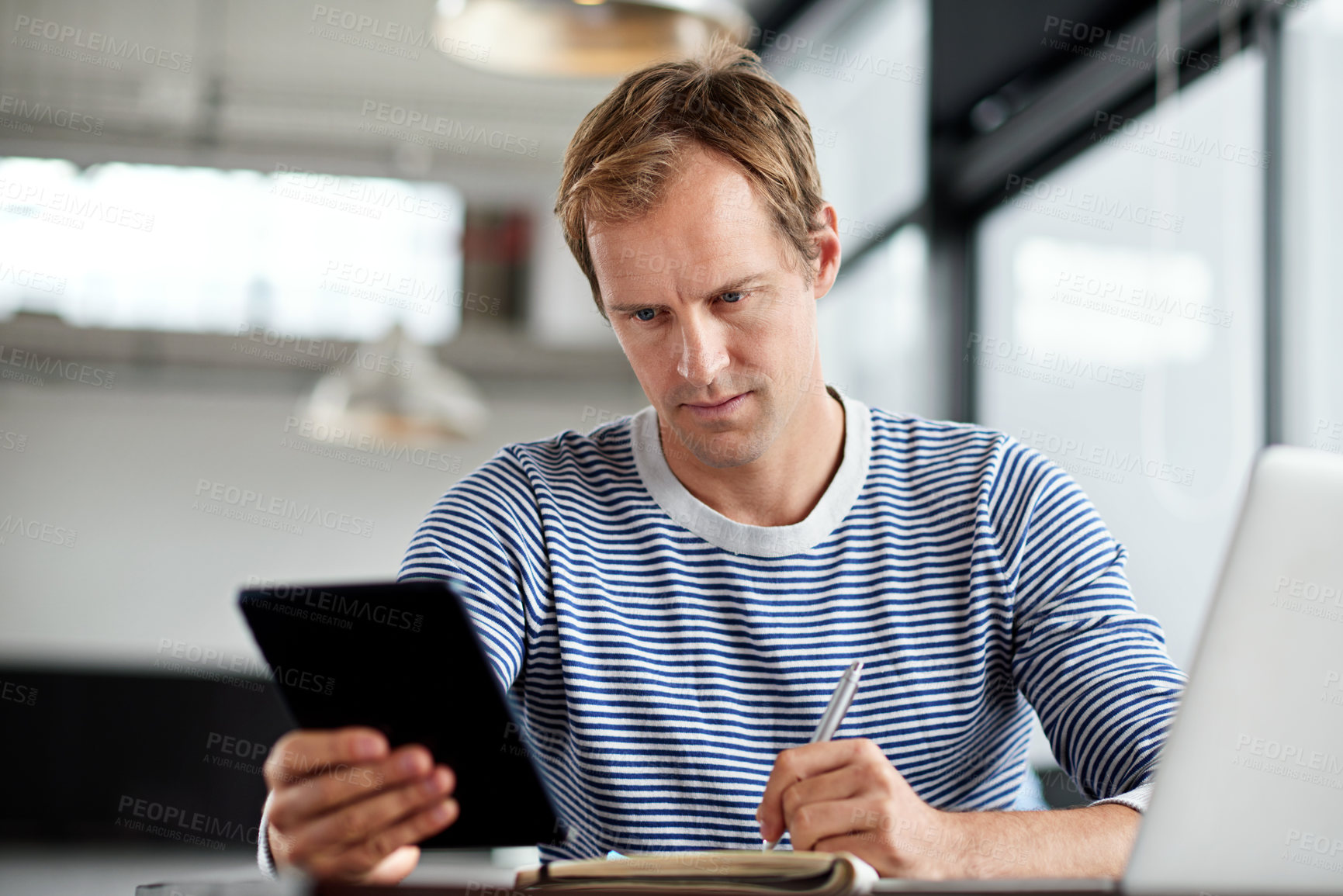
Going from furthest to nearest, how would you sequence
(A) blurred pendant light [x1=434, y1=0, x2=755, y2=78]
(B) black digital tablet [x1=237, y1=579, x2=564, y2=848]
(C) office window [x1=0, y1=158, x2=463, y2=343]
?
(C) office window [x1=0, y1=158, x2=463, y2=343]
(A) blurred pendant light [x1=434, y1=0, x2=755, y2=78]
(B) black digital tablet [x1=237, y1=579, x2=564, y2=848]

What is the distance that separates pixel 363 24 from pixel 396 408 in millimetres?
2859

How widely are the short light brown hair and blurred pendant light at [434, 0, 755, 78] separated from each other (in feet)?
1.08

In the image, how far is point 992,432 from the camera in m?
1.43

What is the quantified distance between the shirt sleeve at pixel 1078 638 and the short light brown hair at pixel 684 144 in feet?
1.19

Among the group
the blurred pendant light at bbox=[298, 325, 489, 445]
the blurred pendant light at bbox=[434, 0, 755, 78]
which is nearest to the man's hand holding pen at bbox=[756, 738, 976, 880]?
A: the blurred pendant light at bbox=[434, 0, 755, 78]

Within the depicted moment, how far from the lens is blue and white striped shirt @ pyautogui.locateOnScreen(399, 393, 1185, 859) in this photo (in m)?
1.25

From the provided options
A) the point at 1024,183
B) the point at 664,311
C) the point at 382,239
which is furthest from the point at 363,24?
the point at 664,311

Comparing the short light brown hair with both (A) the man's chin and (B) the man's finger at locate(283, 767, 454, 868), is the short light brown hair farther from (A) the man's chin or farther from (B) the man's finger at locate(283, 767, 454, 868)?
(B) the man's finger at locate(283, 767, 454, 868)

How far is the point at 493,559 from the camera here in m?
1.28

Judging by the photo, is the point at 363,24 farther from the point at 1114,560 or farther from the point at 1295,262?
the point at 1114,560

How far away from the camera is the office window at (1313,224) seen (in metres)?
2.10

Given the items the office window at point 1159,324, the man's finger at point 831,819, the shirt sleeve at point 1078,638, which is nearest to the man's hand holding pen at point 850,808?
the man's finger at point 831,819

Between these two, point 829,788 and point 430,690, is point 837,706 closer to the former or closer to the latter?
point 829,788

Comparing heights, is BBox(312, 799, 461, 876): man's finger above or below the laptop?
below
